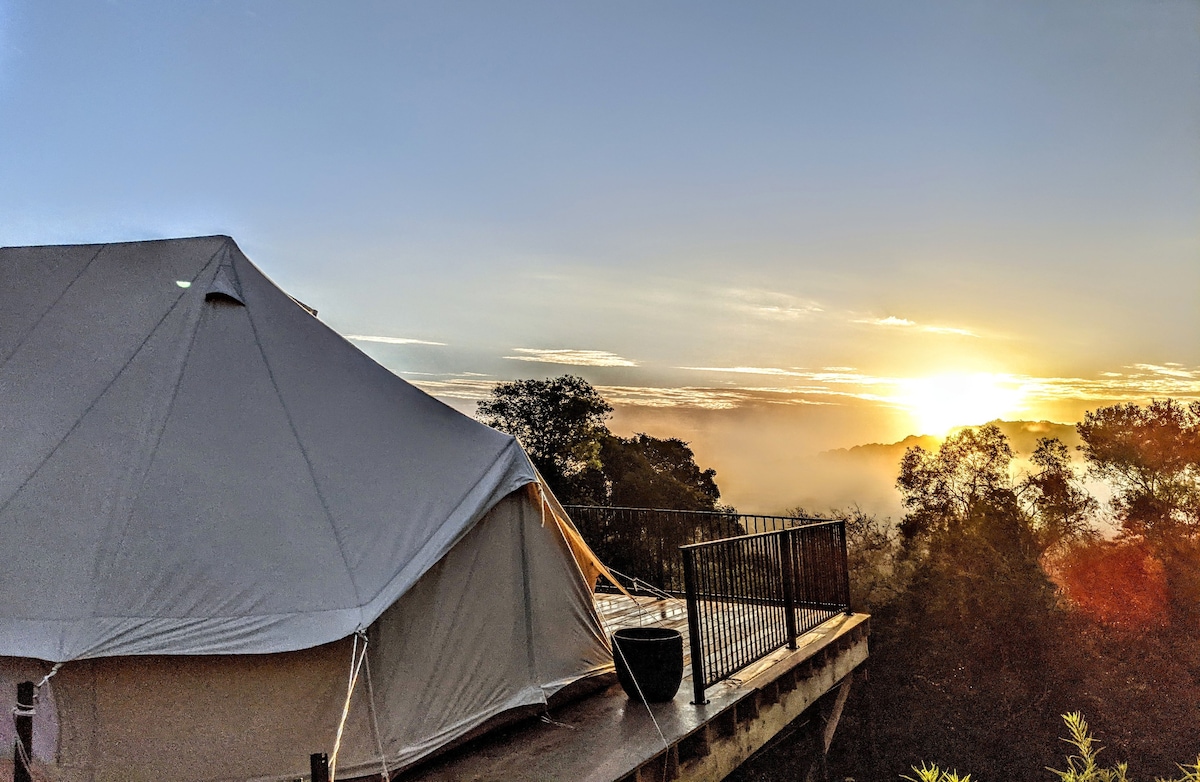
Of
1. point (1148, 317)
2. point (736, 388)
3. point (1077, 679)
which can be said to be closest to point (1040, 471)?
point (1077, 679)

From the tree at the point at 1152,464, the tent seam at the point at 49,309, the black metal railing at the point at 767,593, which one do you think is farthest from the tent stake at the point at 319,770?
the tree at the point at 1152,464

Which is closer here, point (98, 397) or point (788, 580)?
point (98, 397)

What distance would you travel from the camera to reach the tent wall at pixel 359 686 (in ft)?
12.5

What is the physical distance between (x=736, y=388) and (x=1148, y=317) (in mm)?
9701

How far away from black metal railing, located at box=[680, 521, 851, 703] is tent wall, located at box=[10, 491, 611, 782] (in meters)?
1.25

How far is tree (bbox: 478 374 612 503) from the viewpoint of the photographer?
663 inches

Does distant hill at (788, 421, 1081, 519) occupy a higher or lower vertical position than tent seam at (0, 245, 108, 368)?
lower

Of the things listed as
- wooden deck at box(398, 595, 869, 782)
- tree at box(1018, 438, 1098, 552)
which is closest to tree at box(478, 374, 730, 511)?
tree at box(1018, 438, 1098, 552)

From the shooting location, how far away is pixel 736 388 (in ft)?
68.0

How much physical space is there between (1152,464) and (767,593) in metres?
15.2

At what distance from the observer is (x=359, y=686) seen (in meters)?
4.19

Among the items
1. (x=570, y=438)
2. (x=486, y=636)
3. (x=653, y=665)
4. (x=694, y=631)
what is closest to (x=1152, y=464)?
(x=570, y=438)

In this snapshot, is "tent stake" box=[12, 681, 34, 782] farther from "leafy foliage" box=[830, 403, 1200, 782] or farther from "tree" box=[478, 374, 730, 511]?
"leafy foliage" box=[830, 403, 1200, 782]

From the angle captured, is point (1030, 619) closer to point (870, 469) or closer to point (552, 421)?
point (870, 469)
